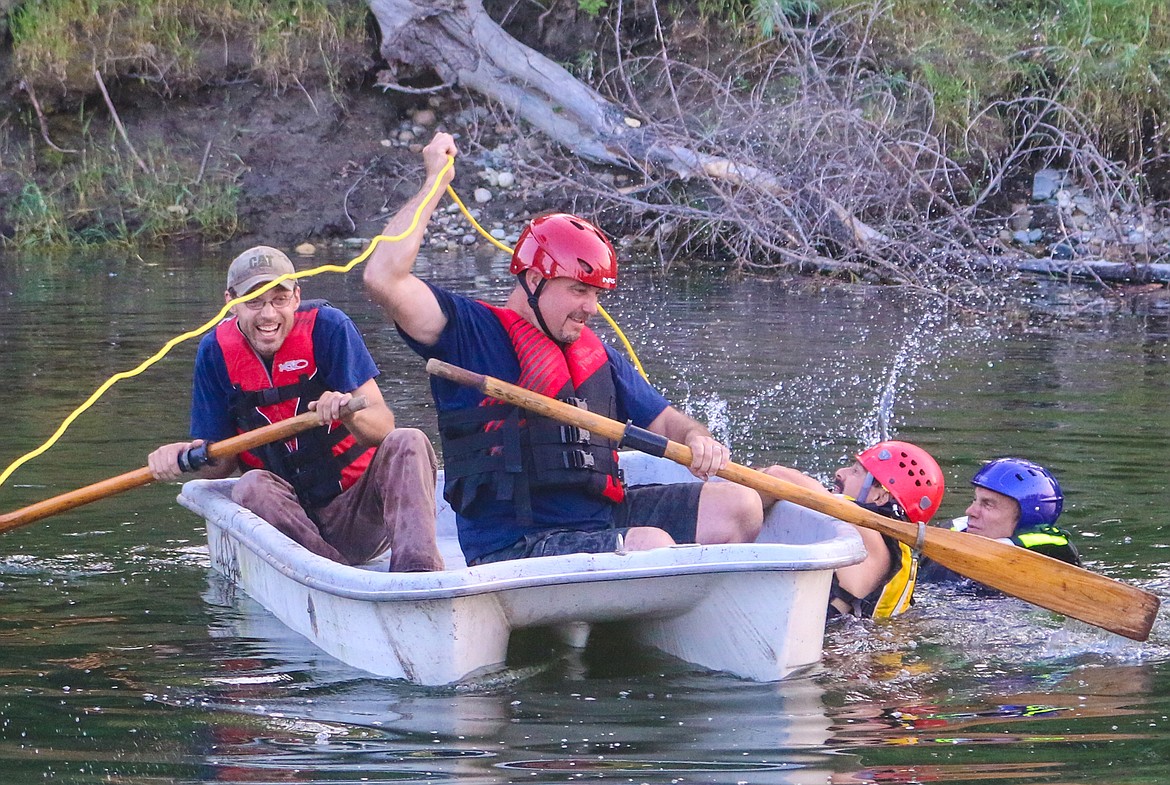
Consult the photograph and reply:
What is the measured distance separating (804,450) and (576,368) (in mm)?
2777

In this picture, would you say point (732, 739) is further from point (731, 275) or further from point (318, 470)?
point (731, 275)

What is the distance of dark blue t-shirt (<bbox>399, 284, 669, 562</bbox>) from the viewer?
183 inches

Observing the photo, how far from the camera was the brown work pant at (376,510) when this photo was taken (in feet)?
15.5

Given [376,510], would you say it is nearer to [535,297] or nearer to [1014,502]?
[535,297]

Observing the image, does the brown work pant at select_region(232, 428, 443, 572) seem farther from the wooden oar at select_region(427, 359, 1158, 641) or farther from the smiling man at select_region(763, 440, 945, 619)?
the smiling man at select_region(763, 440, 945, 619)

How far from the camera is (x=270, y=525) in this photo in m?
4.96

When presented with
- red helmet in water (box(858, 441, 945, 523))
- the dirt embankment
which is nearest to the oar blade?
red helmet in water (box(858, 441, 945, 523))

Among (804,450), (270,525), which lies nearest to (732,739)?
(270,525)

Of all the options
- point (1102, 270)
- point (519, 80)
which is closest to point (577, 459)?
point (1102, 270)

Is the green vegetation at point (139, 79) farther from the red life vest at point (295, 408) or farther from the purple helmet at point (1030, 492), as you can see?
the purple helmet at point (1030, 492)

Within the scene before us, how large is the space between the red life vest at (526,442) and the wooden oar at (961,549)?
0.17 m

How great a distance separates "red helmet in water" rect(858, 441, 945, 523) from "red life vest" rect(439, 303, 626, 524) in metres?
0.99

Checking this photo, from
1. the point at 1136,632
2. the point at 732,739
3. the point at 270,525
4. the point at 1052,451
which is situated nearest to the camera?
the point at 732,739

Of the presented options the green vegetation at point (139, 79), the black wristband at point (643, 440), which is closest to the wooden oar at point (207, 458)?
the black wristband at point (643, 440)
